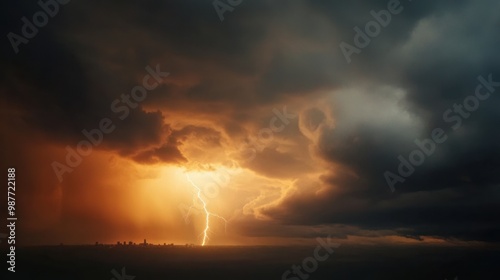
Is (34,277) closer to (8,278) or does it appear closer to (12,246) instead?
(8,278)

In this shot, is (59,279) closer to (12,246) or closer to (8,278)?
(8,278)

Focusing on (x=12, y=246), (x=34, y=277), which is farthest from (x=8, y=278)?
(x=12, y=246)

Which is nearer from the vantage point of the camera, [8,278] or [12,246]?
[12,246]

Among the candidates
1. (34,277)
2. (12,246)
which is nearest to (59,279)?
(34,277)

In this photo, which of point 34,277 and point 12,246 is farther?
point 34,277
